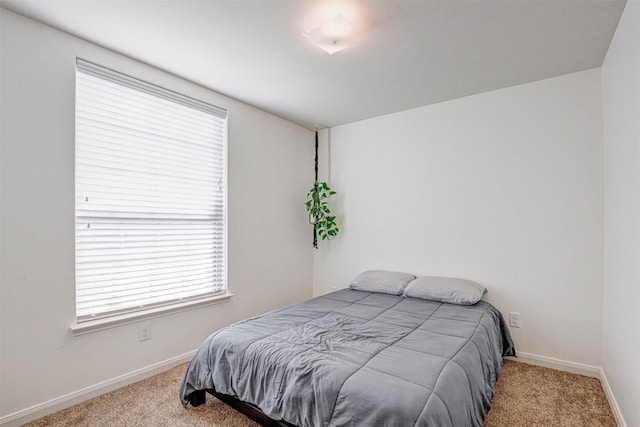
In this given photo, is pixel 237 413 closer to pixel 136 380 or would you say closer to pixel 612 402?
pixel 136 380

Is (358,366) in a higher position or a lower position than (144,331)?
higher

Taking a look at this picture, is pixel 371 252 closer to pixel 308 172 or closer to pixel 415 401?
pixel 308 172

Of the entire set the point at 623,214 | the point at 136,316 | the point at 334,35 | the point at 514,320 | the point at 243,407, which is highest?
the point at 334,35

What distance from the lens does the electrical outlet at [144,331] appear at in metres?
2.47

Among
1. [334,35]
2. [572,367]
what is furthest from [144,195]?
[572,367]

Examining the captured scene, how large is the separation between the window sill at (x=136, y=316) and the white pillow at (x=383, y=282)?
1.34 meters

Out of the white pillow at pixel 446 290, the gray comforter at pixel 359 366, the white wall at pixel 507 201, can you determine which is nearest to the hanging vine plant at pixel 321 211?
the white wall at pixel 507 201

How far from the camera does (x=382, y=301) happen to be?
9.42 ft

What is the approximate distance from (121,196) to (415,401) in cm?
234

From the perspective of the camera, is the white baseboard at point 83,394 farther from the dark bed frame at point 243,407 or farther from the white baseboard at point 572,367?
the white baseboard at point 572,367

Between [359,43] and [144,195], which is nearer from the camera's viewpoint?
[359,43]

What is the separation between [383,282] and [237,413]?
1.74 m

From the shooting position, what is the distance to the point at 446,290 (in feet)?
9.27

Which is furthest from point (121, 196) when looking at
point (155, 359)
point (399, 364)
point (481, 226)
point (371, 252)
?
point (481, 226)
